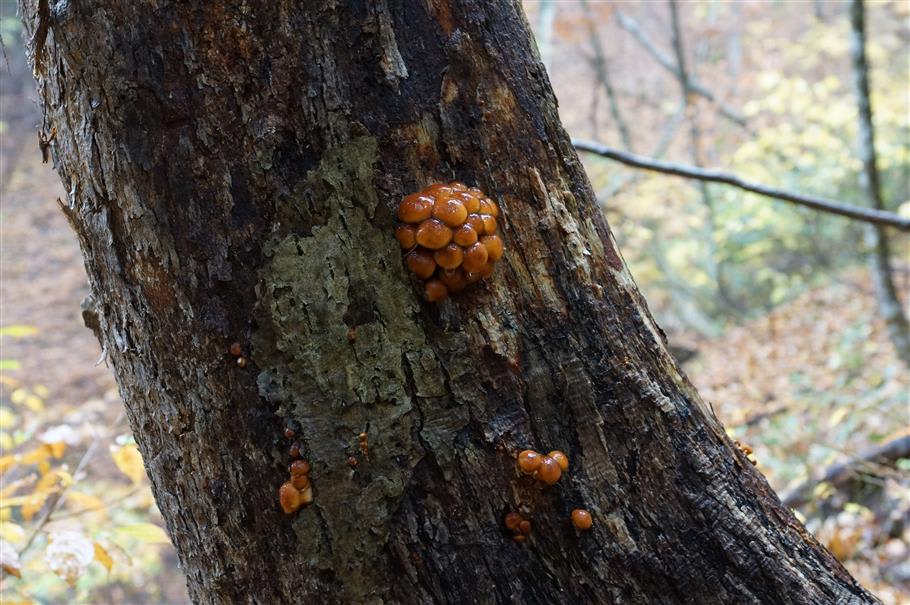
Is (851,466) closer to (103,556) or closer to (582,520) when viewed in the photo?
(582,520)

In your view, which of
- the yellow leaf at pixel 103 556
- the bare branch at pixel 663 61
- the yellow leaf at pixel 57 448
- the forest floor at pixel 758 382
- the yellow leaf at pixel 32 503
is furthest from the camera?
the bare branch at pixel 663 61

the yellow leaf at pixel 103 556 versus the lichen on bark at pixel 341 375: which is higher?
the lichen on bark at pixel 341 375

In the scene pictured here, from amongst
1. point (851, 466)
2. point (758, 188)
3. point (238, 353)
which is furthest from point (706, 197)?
point (238, 353)

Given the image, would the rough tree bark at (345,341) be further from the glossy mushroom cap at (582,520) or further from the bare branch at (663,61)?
the bare branch at (663,61)

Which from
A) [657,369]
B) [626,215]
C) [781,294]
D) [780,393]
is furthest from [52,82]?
[781,294]

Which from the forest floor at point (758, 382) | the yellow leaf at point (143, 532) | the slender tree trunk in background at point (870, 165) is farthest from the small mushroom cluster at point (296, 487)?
the slender tree trunk in background at point (870, 165)

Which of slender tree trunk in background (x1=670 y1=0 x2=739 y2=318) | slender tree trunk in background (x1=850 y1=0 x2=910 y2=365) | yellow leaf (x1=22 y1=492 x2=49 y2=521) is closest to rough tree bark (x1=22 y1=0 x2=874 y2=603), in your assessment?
yellow leaf (x1=22 y1=492 x2=49 y2=521)

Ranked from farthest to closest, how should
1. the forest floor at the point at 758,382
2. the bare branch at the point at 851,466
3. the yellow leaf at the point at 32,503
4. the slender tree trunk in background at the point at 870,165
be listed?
the slender tree trunk in background at the point at 870,165 → the forest floor at the point at 758,382 → the bare branch at the point at 851,466 → the yellow leaf at the point at 32,503

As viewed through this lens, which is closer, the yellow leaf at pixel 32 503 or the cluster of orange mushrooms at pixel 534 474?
the cluster of orange mushrooms at pixel 534 474
